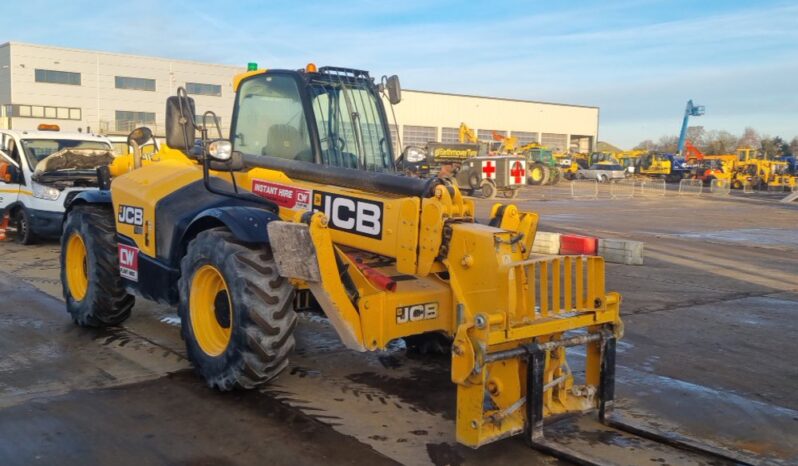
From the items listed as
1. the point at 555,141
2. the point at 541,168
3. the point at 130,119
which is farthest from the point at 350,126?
the point at 555,141

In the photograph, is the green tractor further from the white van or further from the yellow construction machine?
the white van

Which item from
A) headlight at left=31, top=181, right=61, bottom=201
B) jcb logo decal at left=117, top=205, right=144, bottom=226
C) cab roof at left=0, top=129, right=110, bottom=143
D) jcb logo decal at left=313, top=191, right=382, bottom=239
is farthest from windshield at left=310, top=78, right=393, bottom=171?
cab roof at left=0, top=129, right=110, bottom=143

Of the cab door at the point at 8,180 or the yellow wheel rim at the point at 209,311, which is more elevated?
the cab door at the point at 8,180

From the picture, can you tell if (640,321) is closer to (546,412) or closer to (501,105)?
(546,412)

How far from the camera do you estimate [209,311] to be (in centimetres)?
541

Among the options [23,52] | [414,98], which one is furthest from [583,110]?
[23,52]

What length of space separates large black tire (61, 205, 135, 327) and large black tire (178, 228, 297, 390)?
2.07 meters

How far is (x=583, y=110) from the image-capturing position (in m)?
82.7

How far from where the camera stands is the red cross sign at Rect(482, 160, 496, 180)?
3222 cm

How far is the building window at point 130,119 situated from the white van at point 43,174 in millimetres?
41756

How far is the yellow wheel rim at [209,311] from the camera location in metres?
5.30

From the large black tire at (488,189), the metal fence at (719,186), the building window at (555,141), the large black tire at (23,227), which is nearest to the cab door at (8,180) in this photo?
the large black tire at (23,227)

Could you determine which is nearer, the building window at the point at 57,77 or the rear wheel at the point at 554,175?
the rear wheel at the point at 554,175

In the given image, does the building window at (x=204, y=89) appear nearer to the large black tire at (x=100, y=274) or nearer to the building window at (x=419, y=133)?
the building window at (x=419, y=133)
